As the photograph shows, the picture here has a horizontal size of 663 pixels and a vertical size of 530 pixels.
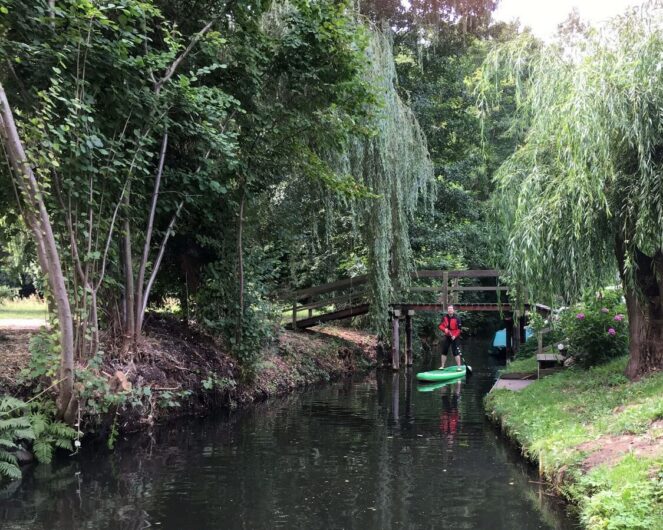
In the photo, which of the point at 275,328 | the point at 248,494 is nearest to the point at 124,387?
the point at 248,494

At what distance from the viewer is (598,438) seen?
242 inches

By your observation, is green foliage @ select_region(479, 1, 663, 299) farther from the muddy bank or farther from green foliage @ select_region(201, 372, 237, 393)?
the muddy bank

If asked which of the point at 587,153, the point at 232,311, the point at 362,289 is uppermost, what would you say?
the point at 587,153

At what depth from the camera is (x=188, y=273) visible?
11.4 meters

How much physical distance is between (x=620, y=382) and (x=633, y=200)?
274 cm

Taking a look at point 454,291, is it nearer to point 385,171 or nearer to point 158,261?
point 385,171

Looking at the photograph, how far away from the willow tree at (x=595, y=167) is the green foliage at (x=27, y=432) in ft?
21.2

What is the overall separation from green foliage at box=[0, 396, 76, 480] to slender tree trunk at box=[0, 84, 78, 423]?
8.8 inches

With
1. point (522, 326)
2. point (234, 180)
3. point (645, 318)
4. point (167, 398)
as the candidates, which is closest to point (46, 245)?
point (167, 398)

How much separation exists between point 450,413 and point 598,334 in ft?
9.65

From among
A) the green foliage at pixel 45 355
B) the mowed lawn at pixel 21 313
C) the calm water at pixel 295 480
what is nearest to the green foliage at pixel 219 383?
the calm water at pixel 295 480

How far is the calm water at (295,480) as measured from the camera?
5316 millimetres

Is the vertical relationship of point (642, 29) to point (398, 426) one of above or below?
above

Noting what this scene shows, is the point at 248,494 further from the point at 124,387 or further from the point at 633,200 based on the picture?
the point at 633,200
